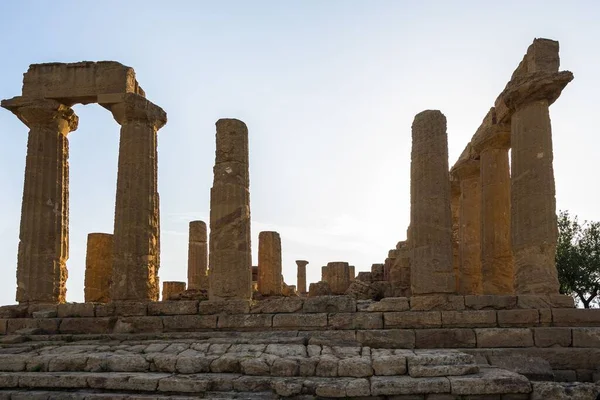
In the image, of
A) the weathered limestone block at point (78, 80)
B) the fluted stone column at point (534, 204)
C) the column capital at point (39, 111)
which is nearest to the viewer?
the fluted stone column at point (534, 204)

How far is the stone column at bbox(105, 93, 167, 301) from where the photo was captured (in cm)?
1555

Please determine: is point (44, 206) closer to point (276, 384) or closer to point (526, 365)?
point (276, 384)

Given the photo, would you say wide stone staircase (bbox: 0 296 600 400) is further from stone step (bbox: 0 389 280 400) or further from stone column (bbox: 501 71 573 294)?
stone column (bbox: 501 71 573 294)

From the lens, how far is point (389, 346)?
12.4 meters

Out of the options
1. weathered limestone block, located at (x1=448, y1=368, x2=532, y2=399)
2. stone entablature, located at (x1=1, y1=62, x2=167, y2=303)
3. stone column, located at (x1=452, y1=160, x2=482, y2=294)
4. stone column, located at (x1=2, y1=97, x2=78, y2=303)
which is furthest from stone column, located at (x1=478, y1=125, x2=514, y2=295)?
stone column, located at (x1=2, y1=97, x2=78, y2=303)

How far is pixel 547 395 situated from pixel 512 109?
854 cm

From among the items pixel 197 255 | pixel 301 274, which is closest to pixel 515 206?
pixel 197 255

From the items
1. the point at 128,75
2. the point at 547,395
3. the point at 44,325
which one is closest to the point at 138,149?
the point at 128,75

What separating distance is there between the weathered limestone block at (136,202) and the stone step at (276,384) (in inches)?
206

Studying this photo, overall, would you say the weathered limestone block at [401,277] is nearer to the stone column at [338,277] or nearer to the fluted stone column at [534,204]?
the fluted stone column at [534,204]

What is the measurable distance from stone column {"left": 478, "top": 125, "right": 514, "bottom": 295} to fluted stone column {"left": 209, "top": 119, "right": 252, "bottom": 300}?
7.62 m

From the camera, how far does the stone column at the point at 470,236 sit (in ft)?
65.7

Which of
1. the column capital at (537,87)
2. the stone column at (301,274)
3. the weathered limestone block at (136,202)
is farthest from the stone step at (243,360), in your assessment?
the stone column at (301,274)

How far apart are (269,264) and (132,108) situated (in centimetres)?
1161
